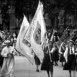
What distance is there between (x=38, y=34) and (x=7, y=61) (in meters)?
1.54

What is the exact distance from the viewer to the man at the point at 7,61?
1850 cm

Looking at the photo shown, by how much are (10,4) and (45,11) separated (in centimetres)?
429

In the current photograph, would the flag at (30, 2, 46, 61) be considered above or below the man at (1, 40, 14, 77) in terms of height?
above

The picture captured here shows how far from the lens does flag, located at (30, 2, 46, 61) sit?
18156 mm

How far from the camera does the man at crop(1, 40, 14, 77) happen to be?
60.7 feet

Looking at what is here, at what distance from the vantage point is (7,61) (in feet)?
61.5

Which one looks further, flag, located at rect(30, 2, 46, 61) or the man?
the man

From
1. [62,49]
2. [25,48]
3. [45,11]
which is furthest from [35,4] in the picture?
[25,48]

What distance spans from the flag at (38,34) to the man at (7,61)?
88cm

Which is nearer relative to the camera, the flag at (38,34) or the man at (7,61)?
the flag at (38,34)

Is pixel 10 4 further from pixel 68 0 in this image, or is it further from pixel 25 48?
pixel 25 48

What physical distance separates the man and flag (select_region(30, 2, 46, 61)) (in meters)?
0.88

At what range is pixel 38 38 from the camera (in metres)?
18.6

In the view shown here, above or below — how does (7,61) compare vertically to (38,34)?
below
